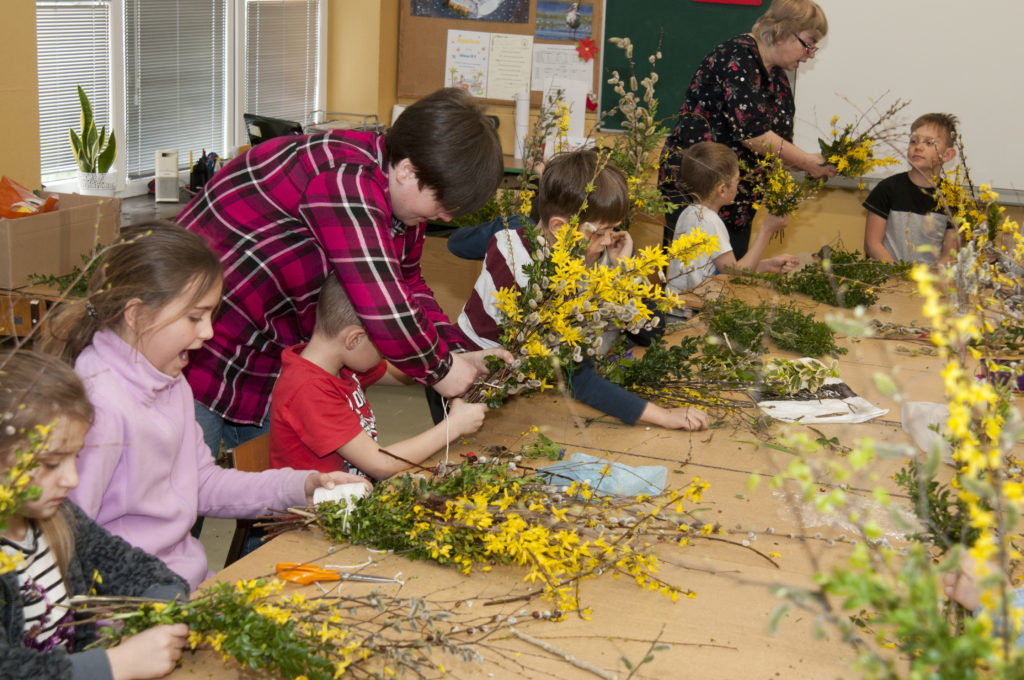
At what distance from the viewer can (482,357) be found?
2.38 m

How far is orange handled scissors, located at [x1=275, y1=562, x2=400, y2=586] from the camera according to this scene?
155 centimetres

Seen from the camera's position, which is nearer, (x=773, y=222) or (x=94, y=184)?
(x=773, y=222)

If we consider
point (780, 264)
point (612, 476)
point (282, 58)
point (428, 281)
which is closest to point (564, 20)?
point (282, 58)

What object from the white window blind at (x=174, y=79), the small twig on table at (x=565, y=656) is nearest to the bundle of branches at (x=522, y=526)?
the small twig on table at (x=565, y=656)

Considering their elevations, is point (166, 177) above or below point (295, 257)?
below

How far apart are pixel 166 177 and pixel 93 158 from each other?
1.62ft

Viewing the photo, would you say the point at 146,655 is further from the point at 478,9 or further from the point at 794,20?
the point at 478,9

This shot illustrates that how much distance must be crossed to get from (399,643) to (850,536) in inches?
38.0

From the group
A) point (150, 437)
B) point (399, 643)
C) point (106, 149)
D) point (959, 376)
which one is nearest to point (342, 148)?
point (150, 437)

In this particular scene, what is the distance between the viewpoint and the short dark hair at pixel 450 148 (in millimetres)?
2086

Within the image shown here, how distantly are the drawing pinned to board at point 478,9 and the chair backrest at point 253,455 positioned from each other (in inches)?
201

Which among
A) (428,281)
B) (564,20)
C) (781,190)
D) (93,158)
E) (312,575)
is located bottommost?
(428,281)

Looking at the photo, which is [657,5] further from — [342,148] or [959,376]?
[959,376]

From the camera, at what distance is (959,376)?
86 cm
